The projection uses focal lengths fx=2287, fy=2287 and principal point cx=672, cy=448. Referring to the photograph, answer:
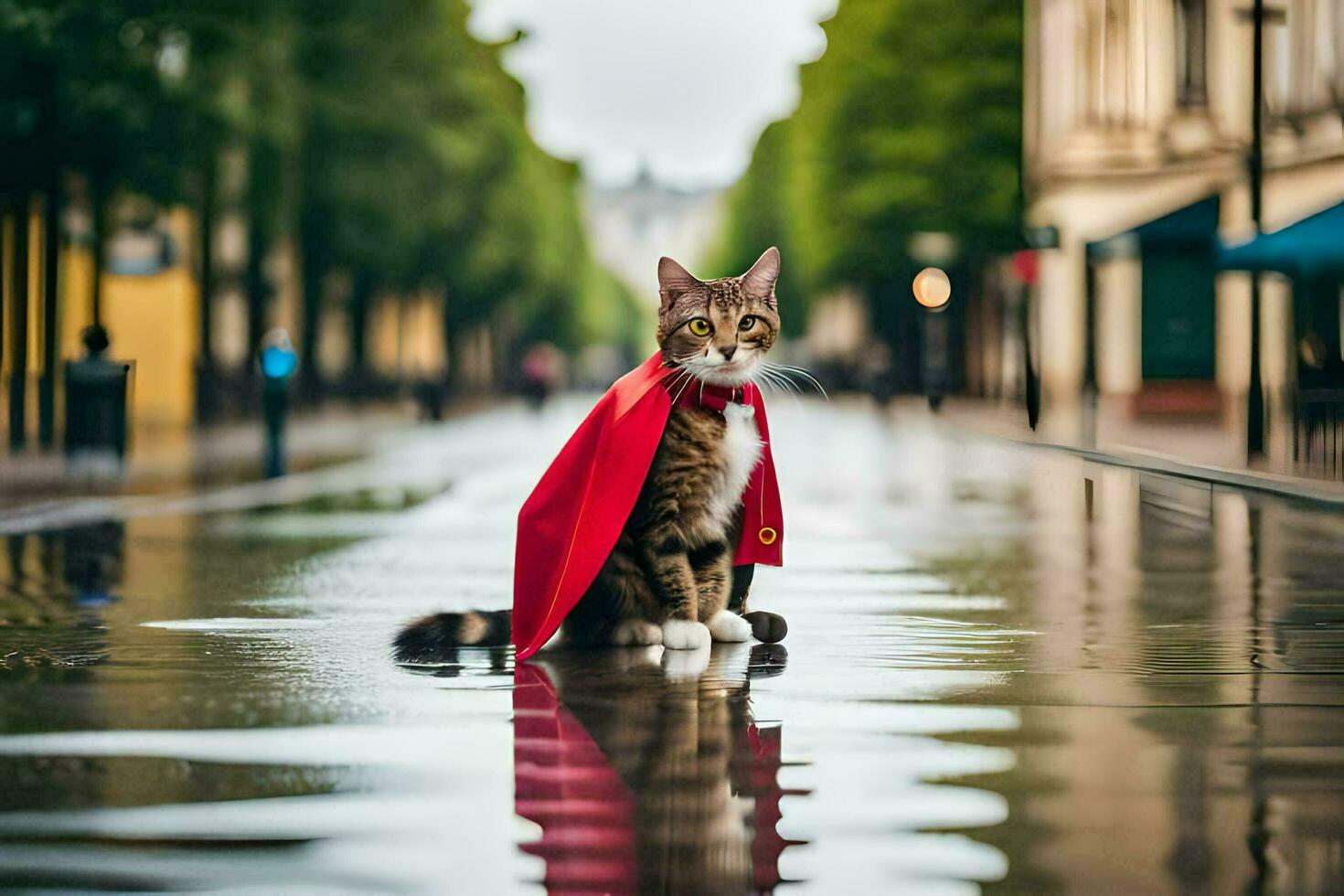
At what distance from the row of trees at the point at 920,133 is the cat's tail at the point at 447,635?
44.7m

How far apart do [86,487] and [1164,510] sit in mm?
9952

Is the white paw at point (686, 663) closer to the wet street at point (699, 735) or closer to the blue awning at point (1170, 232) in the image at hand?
the wet street at point (699, 735)

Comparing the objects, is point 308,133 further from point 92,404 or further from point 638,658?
point 638,658

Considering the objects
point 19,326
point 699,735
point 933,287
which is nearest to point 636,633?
point 699,735

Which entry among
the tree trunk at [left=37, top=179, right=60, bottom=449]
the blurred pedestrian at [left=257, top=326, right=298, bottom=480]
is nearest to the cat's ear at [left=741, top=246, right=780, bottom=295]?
the blurred pedestrian at [left=257, top=326, right=298, bottom=480]

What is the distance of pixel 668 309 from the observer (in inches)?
336

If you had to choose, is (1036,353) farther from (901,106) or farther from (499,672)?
(499,672)

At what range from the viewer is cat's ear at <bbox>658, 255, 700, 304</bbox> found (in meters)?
8.50

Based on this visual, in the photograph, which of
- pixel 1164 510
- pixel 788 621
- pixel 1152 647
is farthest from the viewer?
pixel 1164 510

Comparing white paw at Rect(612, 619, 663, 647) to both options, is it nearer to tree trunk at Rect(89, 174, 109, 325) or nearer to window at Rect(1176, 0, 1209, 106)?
tree trunk at Rect(89, 174, 109, 325)

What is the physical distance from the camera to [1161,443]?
29766mm

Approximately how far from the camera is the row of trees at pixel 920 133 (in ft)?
187

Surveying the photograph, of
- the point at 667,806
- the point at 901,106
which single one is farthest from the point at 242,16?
the point at 901,106

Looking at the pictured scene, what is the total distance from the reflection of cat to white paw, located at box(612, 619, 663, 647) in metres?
0.06
